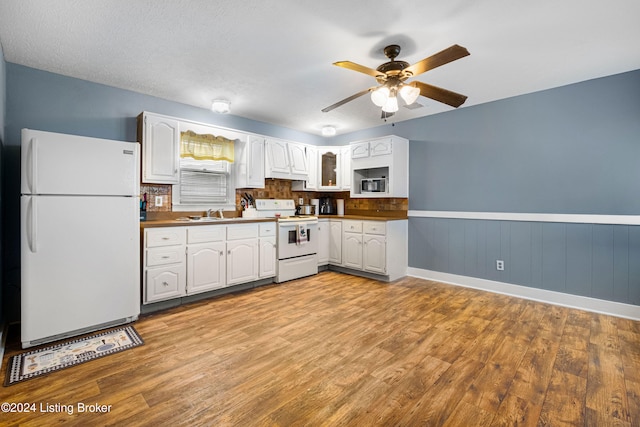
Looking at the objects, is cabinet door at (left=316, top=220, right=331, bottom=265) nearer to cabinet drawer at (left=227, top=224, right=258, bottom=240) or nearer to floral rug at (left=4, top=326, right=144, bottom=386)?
cabinet drawer at (left=227, top=224, right=258, bottom=240)

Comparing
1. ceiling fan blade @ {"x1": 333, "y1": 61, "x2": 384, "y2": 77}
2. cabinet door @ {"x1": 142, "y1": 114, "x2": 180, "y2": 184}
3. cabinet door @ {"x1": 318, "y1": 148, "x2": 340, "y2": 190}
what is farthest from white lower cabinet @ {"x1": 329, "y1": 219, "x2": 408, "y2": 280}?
cabinet door @ {"x1": 142, "y1": 114, "x2": 180, "y2": 184}

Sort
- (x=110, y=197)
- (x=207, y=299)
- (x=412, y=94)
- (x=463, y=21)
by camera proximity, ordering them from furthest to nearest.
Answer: (x=207, y=299) → (x=110, y=197) → (x=412, y=94) → (x=463, y=21)

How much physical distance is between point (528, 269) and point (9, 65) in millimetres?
5994

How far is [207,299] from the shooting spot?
3555 mm

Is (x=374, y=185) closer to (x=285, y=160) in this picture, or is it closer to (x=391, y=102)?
(x=285, y=160)

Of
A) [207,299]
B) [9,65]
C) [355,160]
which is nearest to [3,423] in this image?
[207,299]

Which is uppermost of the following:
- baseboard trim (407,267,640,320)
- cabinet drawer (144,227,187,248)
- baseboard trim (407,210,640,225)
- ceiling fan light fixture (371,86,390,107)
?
ceiling fan light fixture (371,86,390,107)

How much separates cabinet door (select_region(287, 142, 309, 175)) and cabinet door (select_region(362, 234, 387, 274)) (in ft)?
5.09

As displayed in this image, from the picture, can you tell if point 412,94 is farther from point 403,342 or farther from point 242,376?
point 242,376

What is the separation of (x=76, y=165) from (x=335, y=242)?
11.5ft

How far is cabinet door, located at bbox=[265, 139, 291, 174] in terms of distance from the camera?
4.52 meters

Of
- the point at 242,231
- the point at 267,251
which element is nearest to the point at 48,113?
the point at 242,231

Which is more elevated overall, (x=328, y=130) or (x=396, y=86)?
(x=328, y=130)

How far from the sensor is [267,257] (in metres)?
4.10
